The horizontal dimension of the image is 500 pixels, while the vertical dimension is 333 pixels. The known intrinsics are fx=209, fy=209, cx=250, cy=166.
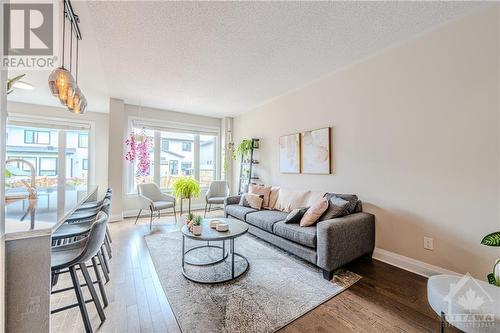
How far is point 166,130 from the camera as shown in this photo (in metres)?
5.39

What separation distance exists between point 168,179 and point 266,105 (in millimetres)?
3141

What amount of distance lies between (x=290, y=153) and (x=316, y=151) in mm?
607

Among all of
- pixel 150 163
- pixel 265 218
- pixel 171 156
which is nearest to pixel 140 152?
pixel 150 163

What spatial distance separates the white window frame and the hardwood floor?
2.89 m

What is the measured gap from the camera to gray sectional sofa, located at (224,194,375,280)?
2213 mm

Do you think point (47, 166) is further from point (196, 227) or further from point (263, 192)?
point (263, 192)

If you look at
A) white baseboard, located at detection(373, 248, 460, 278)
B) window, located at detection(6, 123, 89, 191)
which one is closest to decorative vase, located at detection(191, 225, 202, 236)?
white baseboard, located at detection(373, 248, 460, 278)

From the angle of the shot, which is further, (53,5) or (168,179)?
(168,179)

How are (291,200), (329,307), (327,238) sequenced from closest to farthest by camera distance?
(329,307) < (327,238) < (291,200)

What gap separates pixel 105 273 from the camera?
7.09 ft

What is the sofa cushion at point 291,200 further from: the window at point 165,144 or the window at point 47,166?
the window at point 47,166

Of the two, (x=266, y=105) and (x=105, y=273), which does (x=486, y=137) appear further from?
(x=105, y=273)

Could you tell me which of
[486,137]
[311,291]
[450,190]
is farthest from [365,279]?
[486,137]

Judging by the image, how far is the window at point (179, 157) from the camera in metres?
5.28
